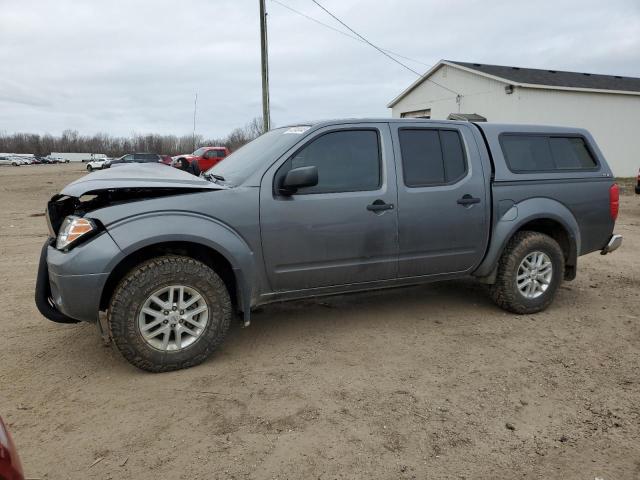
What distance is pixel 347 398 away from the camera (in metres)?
3.20

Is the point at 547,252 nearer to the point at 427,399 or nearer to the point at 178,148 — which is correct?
the point at 427,399

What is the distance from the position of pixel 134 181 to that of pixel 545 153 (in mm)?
3903

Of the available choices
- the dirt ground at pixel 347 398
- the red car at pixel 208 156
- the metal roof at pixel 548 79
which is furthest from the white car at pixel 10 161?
the dirt ground at pixel 347 398

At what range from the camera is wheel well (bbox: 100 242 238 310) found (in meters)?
3.53

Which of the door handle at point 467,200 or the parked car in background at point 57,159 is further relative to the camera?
the parked car in background at point 57,159

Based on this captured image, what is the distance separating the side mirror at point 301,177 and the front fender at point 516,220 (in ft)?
6.43

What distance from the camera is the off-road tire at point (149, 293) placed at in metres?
3.38

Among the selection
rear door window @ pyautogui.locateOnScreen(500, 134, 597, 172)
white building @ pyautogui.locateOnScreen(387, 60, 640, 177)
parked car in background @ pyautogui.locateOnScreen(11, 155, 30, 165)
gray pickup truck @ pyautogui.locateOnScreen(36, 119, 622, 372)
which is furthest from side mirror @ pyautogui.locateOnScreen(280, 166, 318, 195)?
parked car in background @ pyautogui.locateOnScreen(11, 155, 30, 165)

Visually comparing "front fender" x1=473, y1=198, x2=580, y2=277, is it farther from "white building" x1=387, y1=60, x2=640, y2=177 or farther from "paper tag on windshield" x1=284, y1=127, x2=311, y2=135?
"white building" x1=387, y1=60, x2=640, y2=177

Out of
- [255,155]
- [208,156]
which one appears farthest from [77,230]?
[208,156]

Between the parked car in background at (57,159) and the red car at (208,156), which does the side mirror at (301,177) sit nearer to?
the red car at (208,156)

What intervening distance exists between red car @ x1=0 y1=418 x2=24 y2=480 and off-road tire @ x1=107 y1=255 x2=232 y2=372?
1.88 m

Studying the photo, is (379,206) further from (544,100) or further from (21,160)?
(21,160)

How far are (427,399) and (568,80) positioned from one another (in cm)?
2492
